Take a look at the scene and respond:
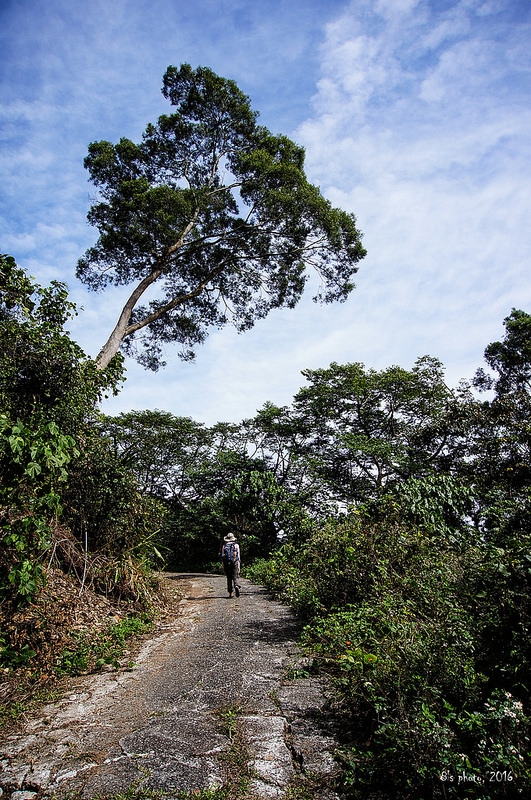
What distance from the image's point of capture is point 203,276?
12.6 meters

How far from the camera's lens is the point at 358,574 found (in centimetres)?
588

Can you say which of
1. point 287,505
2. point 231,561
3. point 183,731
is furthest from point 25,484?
point 287,505

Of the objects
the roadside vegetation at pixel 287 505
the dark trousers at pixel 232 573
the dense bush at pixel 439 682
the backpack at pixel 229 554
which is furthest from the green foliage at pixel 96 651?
the dark trousers at pixel 232 573

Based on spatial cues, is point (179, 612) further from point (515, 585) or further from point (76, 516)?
point (515, 585)

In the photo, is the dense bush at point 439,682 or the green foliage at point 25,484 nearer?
the dense bush at point 439,682

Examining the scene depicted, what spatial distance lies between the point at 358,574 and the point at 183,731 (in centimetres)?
350

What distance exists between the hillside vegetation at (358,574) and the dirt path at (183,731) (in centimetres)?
34

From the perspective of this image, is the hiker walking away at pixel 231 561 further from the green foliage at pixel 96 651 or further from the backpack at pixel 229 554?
the green foliage at pixel 96 651

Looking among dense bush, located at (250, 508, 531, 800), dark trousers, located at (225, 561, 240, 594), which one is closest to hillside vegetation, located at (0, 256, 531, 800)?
dense bush, located at (250, 508, 531, 800)

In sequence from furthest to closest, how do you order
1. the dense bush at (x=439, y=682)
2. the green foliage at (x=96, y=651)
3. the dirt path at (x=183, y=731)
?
the green foliage at (x=96, y=651), the dirt path at (x=183, y=731), the dense bush at (x=439, y=682)

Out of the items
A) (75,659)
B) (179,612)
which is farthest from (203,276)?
(75,659)

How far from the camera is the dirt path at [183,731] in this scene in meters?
2.38

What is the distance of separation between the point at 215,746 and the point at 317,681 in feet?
4.77

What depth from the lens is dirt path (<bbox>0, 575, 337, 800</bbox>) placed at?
7.79 feet
